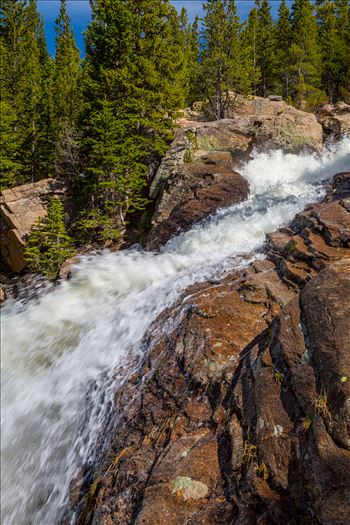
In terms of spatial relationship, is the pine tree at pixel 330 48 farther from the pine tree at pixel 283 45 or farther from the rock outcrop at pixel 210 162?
the rock outcrop at pixel 210 162

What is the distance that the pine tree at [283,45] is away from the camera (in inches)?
1476

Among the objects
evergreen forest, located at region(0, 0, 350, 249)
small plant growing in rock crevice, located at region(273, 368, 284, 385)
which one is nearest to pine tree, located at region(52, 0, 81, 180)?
evergreen forest, located at region(0, 0, 350, 249)

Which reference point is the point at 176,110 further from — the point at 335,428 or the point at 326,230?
the point at 335,428

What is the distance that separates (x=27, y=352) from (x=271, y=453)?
698cm

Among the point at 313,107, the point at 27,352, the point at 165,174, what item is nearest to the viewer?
the point at 27,352

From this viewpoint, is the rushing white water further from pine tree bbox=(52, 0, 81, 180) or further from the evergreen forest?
pine tree bbox=(52, 0, 81, 180)

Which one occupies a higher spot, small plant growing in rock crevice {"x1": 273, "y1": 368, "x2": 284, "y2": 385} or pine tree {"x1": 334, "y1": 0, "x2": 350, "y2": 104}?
pine tree {"x1": 334, "y1": 0, "x2": 350, "y2": 104}

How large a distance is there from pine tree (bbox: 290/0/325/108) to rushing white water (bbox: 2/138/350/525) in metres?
25.4

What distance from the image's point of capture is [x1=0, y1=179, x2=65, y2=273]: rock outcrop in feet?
64.3

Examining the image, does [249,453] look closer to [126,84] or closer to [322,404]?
[322,404]

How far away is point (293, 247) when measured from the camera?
26.9 feet

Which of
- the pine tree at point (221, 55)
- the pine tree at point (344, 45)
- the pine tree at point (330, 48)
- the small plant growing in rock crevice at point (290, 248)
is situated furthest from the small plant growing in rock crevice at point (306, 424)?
the pine tree at point (330, 48)

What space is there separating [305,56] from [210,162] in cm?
2578

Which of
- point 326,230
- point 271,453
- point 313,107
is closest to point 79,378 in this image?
point 271,453
